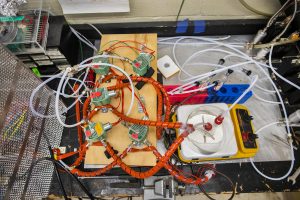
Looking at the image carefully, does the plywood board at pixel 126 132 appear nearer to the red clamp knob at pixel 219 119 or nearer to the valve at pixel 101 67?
the valve at pixel 101 67

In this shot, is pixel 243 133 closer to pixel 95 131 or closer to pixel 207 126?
pixel 207 126

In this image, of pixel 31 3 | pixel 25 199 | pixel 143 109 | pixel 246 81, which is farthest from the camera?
pixel 246 81

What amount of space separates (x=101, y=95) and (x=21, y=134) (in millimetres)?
349

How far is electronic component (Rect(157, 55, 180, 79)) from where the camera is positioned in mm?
1331

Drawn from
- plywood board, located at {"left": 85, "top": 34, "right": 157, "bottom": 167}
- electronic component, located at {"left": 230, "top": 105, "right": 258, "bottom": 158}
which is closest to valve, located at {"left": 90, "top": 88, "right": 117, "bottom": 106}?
plywood board, located at {"left": 85, "top": 34, "right": 157, "bottom": 167}

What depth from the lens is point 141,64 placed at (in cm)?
112

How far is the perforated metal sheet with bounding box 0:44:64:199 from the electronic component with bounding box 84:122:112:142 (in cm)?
25

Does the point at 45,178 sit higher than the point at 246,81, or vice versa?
the point at 246,81

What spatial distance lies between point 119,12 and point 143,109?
595mm

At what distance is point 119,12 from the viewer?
1.33m

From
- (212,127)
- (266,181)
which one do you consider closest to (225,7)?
(212,127)

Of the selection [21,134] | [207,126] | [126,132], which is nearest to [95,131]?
[126,132]

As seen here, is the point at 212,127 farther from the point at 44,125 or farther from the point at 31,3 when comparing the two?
the point at 31,3

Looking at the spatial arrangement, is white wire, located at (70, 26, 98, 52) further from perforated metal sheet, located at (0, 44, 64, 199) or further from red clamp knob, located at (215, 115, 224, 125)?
red clamp knob, located at (215, 115, 224, 125)
